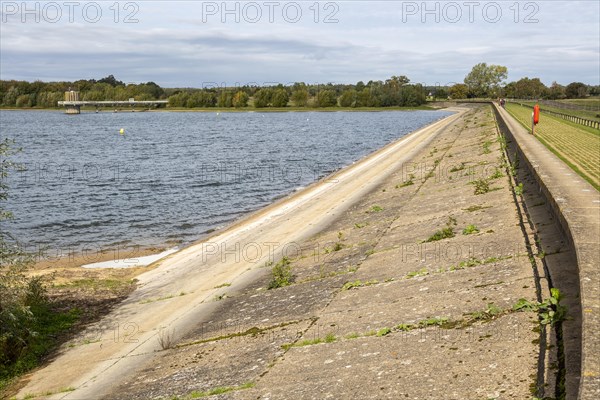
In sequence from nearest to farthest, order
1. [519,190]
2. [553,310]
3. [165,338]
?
[553,310], [165,338], [519,190]

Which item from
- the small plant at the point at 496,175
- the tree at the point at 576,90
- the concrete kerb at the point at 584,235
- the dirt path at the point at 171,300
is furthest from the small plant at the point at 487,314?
the tree at the point at 576,90

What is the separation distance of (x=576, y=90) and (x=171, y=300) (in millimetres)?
202721

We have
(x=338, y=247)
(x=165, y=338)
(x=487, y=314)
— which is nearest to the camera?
(x=487, y=314)

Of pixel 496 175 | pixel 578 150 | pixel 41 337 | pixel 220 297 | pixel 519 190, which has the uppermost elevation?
pixel 578 150

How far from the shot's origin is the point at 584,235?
11805mm

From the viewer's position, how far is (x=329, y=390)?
884 cm

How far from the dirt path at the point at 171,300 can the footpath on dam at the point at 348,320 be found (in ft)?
0.19

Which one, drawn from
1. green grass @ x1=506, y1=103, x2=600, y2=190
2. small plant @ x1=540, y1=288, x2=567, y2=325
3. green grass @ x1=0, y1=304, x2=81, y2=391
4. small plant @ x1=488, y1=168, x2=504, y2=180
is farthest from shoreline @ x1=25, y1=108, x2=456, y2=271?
small plant @ x1=540, y1=288, x2=567, y2=325

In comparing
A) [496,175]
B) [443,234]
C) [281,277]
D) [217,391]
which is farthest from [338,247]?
[217,391]

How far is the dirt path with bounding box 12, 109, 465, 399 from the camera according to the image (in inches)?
499

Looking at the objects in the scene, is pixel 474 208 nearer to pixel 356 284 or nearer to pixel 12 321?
pixel 356 284

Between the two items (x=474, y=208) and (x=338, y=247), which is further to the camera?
(x=474, y=208)

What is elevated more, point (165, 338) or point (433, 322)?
point (433, 322)

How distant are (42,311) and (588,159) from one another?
21416mm
